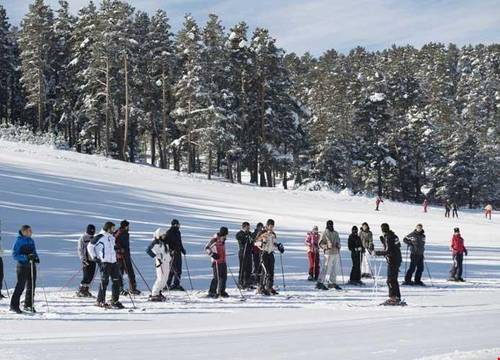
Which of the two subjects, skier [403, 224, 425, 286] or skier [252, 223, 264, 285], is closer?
skier [252, 223, 264, 285]

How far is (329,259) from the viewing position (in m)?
17.5

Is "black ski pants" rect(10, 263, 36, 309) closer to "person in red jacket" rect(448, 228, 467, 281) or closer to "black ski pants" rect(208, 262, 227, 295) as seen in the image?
"black ski pants" rect(208, 262, 227, 295)

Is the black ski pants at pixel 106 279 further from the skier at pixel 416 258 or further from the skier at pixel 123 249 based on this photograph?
the skier at pixel 416 258

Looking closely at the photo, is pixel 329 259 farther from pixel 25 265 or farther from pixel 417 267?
pixel 25 265

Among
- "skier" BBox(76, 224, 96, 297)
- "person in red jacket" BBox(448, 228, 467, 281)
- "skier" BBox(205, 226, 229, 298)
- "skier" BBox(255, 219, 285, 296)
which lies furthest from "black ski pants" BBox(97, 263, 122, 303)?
"person in red jacket" BBox(448, 228, 467, 281)

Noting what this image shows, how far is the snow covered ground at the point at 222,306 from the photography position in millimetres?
9820

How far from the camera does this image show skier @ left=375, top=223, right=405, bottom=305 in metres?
14.8

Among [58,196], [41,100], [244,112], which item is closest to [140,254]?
[58,196]

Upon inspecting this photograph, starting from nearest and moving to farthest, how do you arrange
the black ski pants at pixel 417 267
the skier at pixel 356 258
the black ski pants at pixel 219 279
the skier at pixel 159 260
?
the skier at pixel 159 260 < the black ski pants at pixel 219 279 < the skier at pixel 356 258 < the black ski pants at pixel 417 267

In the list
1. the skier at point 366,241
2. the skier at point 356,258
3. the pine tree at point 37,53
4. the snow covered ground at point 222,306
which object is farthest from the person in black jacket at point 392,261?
the pine tree at point 37,53

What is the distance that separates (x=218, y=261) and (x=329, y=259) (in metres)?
3.53

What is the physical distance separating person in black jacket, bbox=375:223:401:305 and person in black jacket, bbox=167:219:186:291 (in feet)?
16.0

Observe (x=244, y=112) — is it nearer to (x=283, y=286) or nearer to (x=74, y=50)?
(x=74, y=50)

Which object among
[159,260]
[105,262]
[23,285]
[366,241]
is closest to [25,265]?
[23,285]
